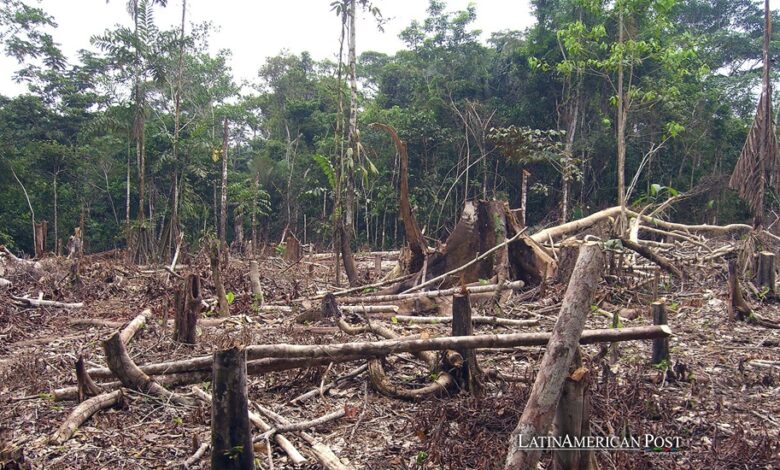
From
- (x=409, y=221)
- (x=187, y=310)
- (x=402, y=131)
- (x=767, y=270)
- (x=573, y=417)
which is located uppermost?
(x=402, y=131)

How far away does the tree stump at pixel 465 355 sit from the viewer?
3.95 metres

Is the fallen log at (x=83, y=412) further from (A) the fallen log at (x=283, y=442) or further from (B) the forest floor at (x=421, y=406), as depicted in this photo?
(A) the fallen log at (x=283, y=442)

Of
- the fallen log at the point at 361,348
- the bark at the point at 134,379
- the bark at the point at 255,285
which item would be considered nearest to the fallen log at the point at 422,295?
the bark at the point at 255,285

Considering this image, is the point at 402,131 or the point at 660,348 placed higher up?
the point at 402,131

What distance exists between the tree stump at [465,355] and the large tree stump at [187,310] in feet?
9.80

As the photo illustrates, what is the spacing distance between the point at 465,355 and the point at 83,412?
8.75ft

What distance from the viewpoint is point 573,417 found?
7.48ft

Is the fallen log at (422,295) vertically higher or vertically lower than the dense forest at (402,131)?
lower

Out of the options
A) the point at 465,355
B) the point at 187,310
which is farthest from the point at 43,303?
the point at 465,355

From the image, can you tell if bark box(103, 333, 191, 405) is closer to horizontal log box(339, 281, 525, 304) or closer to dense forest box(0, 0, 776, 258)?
horizontal log box(339, 281, 525, 304)

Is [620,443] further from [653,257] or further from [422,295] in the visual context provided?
[653,257]

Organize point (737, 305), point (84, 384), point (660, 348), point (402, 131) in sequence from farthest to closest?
point (402, 131), point (737, 305), point (660, 348), point (84, 384)

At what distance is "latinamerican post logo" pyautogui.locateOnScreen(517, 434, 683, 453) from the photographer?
90.7 inches

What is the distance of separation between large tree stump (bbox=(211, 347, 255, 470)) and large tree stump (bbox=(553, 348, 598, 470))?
153cm
